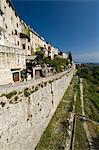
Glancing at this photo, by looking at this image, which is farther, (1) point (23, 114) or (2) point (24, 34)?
(2) point (24, 34)

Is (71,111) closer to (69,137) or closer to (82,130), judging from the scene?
(82,130)

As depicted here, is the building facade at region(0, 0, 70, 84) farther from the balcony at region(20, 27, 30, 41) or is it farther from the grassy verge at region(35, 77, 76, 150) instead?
the grassy verge at region(35, 77, 76, 150)

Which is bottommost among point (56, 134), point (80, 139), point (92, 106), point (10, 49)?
point (92, 106)

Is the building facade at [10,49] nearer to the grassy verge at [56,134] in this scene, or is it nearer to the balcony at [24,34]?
the balcony at [24,34]

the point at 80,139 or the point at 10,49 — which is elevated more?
the point at 10,49

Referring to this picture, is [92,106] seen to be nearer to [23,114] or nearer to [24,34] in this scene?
[24,34]

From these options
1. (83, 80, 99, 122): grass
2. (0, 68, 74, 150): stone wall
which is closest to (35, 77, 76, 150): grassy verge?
(0, 68, 74, 150): stone wall

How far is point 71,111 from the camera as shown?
63.9 feet

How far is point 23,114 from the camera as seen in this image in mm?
10414

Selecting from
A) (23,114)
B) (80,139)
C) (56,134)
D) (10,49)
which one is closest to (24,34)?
(10,49)

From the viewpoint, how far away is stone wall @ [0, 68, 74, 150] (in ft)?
27.9

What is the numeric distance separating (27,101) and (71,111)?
9.09 m

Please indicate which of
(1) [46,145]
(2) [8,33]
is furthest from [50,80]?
(2) [8,33]

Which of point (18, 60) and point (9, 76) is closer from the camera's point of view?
point (9, 76)
